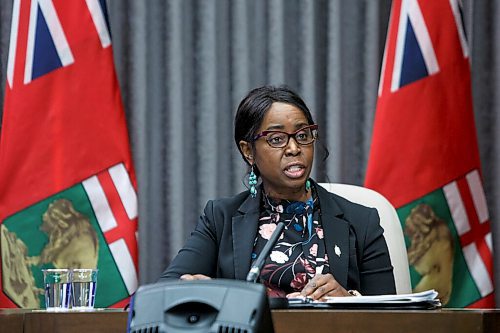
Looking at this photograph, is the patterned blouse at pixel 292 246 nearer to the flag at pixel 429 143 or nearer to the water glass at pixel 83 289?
the water glass at pixel 83 289

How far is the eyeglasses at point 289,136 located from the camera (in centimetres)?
242

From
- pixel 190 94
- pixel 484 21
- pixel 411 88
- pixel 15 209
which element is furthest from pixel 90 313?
pixel 484 21

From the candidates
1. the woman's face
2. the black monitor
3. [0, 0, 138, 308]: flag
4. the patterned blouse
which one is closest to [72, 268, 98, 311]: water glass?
the patterned blouse

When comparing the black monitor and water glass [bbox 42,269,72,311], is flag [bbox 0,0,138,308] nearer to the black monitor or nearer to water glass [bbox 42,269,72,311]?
water glass [bbox 42,269,72,311]

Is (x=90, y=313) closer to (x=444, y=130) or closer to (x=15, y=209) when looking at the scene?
(x=15, y=209)

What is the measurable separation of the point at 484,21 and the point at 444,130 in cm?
66

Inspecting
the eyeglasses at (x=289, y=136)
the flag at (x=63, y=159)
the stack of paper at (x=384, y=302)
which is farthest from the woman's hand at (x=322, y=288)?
the flag at (x=63, y=159)

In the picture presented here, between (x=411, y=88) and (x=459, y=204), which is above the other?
(x=411, y=88)

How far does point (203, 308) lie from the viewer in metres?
1.09

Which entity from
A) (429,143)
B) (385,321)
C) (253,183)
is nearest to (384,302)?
(385,321)

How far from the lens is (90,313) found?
1.55 metres

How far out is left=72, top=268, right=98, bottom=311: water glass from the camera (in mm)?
1925

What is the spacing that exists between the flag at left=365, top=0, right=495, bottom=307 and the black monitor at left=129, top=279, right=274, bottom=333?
2059mm

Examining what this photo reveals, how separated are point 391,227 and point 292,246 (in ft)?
0.97
